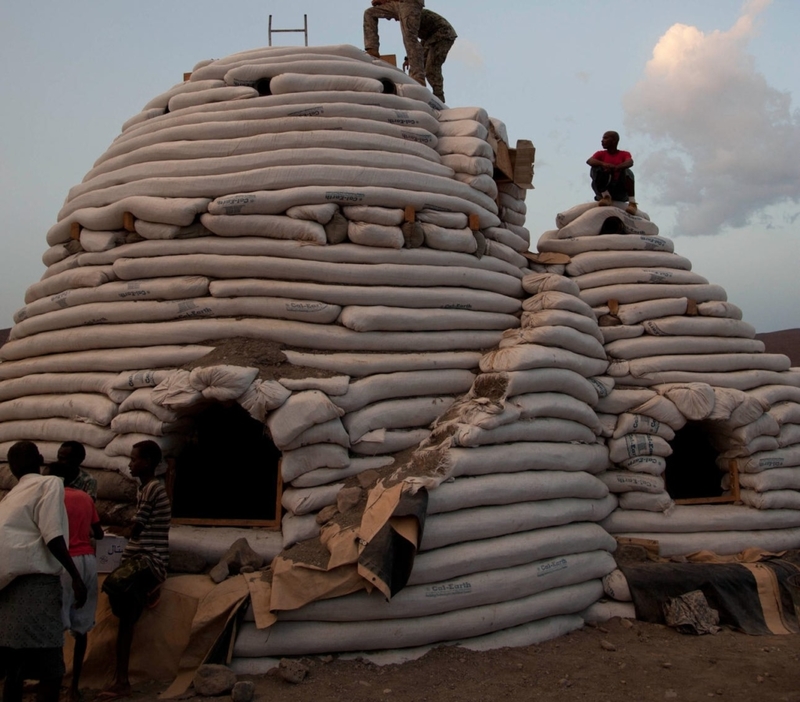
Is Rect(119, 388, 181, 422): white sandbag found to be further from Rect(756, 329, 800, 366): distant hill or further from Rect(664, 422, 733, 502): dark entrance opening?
Rect(756, 329, 800, 366): distant hill

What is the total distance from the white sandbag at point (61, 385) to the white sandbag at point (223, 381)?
0.78 m

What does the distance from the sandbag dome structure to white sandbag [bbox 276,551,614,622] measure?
0.06 feet

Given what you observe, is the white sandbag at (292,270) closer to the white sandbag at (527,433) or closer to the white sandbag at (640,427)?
the white sandbag at (527,433)

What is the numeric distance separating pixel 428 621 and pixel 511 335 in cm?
238

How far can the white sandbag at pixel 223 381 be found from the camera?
15.7ft

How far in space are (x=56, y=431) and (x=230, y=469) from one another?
139 cm

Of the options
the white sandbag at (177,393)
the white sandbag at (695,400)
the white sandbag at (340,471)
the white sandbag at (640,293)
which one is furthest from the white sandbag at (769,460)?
the white sandbag at (177,393)

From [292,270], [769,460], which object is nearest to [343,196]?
[292,270]

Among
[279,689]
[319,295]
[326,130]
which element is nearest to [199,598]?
[279,689]

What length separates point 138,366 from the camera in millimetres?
5379

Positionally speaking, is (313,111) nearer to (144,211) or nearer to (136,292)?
(144,211)

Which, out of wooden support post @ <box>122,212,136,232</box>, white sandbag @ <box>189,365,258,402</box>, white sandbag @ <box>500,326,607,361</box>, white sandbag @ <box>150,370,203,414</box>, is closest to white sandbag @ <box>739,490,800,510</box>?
white sandbag @ <box>500,326,607,361</box>

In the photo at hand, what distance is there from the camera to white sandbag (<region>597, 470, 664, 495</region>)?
6.01 m

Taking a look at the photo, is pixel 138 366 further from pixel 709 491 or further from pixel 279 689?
pixel 709 491
